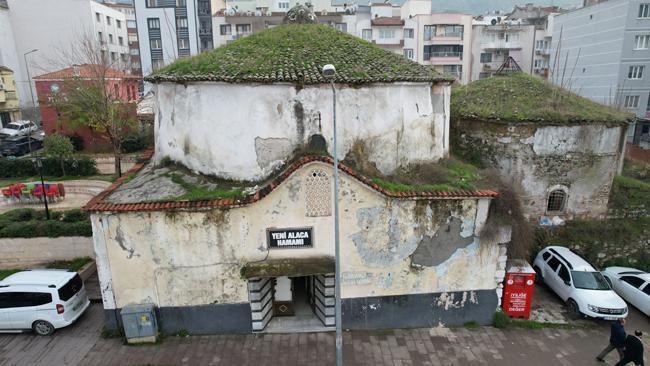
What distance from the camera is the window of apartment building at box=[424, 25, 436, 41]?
158ft

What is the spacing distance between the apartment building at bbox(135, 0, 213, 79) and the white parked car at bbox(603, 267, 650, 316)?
4709 cm

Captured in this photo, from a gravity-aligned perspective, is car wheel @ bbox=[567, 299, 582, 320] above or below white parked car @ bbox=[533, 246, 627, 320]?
below

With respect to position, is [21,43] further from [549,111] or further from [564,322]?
[564,322]

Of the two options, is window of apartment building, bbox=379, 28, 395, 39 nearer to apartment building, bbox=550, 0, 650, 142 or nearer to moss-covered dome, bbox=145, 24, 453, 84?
apartment building, bbox=550, 0, 650, 142

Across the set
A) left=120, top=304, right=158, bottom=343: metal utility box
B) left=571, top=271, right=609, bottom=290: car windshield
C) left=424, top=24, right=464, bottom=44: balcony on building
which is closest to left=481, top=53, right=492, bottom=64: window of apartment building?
left=424, top=24, right=464, bottom=44: balcony on building

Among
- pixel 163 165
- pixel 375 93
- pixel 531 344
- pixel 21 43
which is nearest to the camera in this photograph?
pixel 531 344

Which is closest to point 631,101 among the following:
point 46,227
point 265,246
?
point 265,246

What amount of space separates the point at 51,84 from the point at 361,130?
31738mm

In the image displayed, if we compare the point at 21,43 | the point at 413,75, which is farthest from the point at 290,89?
the point at 21,43

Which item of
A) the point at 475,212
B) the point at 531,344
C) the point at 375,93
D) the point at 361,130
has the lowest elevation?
the point at 531,344

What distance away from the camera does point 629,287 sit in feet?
50.9

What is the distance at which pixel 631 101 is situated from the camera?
36875 millimetres

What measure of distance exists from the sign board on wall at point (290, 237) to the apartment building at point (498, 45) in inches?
1741

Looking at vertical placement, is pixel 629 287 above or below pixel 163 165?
below
